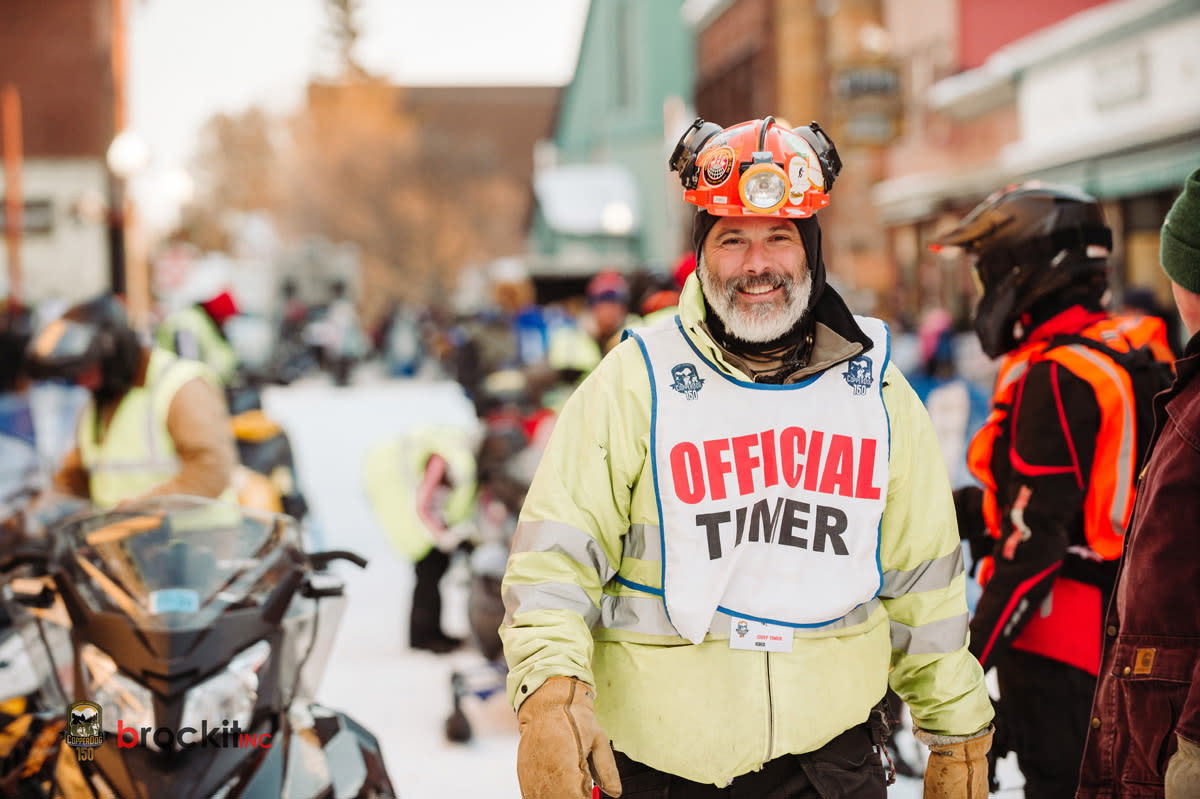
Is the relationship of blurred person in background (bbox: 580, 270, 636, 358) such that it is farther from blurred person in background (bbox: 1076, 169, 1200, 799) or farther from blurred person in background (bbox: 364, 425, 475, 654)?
blurred person in background (bbox: 1076, 169, 1200, 799)

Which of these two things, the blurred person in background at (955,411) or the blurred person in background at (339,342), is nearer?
the blurred person in background at (955,411)

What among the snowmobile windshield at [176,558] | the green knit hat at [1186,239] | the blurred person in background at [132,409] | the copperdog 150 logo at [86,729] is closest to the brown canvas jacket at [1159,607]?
the green knit hat at [1186,239]

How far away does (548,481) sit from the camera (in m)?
2.38

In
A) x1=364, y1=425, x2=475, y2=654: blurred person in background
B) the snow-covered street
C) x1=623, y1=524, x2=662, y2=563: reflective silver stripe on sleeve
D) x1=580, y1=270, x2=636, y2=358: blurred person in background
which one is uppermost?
x1=580, y1=270, x2=636, y2=358: blurred person in background

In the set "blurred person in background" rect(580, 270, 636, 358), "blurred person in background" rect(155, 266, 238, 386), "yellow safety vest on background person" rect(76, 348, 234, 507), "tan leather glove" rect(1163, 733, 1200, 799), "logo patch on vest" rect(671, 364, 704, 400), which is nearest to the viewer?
"tan leather glove" rect(1163, 733, 1200, 799)

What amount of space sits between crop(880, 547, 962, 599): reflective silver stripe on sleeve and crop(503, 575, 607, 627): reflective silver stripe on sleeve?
0.66 m

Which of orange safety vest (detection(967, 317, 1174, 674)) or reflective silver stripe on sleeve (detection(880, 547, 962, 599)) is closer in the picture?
reflective silver stripe on sleeve (detection(880, 547, 962, 599))

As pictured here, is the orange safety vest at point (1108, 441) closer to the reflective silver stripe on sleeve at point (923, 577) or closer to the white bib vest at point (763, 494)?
the reflective silver stripe on sleeve at point (923, 577)

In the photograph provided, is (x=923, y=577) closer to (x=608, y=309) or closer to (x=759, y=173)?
(x=759, y=173)

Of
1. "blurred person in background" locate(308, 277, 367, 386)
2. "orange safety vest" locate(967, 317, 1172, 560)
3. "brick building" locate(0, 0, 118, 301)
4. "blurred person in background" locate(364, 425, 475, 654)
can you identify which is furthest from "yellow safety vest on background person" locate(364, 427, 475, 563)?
"brick building" locate(0, 0, 118, 301)

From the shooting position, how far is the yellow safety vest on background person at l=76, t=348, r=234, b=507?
439 cm

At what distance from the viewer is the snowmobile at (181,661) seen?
3.00m

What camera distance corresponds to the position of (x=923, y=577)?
8.15 ft

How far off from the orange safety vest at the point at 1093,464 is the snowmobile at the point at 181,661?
1.82 metres
